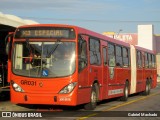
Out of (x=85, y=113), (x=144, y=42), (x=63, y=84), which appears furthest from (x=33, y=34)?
(x=144, y=42)

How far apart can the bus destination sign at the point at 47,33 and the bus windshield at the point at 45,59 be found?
0.24 meters

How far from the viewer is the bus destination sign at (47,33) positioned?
550 inches

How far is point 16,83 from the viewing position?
1391 cm

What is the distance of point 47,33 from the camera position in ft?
46.1

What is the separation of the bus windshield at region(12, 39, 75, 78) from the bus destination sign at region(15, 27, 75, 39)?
242 mm

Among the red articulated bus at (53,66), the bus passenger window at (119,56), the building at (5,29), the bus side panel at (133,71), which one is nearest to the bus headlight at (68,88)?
the red articulated bus at (53,66)

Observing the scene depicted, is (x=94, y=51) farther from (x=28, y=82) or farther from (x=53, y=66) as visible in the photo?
(x=28, y=82)

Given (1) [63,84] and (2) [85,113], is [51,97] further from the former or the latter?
(2) [85,113]

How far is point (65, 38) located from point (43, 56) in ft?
3.00

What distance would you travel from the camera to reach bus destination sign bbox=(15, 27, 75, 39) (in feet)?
45.8

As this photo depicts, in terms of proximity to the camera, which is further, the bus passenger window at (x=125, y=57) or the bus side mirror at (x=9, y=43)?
the bus passenger window at (x=125, y=57)

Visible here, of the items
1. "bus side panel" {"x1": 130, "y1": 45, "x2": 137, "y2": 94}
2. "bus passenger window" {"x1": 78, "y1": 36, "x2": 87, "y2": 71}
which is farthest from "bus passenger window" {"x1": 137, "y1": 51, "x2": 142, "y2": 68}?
"bus passenger window" {"x1": 78, "y1": 36, "x2": 87, "y2": 71}

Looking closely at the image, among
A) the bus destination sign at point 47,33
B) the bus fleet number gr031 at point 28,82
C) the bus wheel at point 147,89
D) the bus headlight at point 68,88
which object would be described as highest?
the bus destination sign at point 47,33

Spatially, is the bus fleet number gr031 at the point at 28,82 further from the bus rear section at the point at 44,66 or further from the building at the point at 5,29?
the building at the point at 5,29
